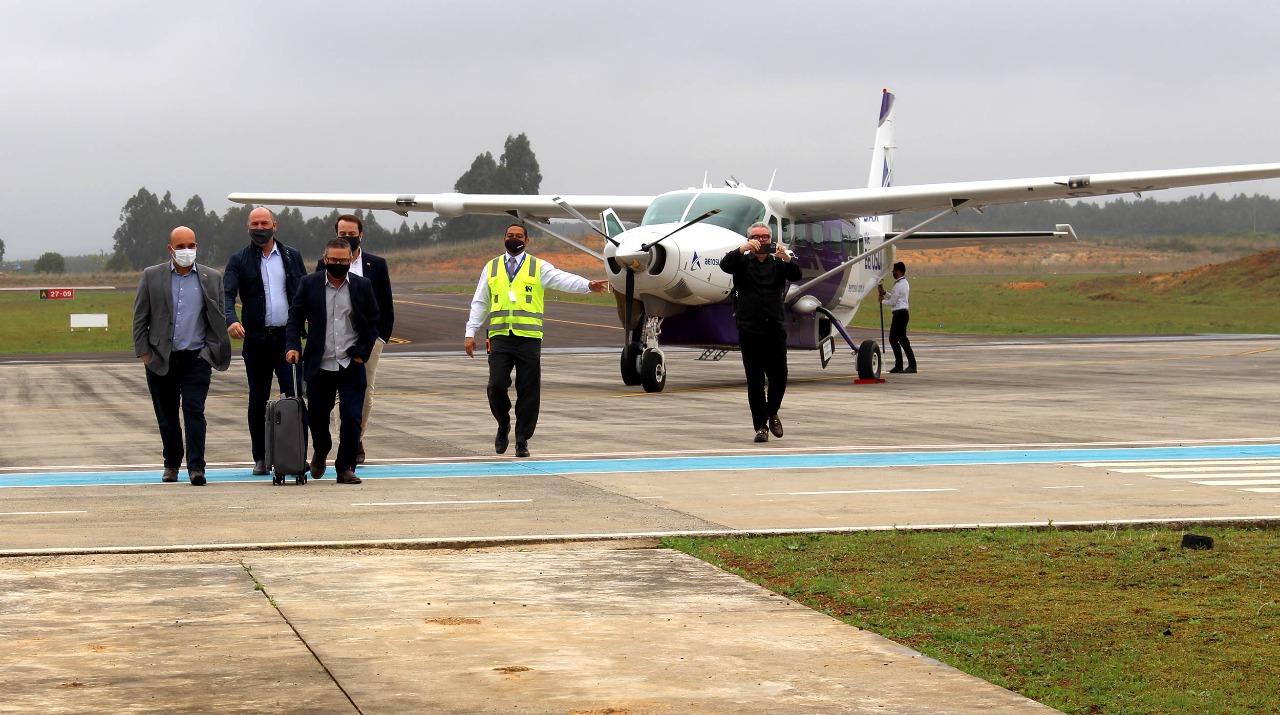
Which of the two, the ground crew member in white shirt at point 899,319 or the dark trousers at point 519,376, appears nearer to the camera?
the dark trousers at point 519,376

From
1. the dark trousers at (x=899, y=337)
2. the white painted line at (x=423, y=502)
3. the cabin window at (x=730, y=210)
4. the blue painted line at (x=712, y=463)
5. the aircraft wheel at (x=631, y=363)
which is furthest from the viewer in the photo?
the dark trousers at (x=899, y=337)

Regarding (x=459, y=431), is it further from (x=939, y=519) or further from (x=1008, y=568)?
(x=1008, y=568)

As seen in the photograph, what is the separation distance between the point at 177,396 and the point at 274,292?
1.06m

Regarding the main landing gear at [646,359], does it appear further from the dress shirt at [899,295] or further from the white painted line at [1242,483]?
the white painted line at [1242,483]

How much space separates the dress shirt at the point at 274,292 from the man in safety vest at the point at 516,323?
1.60m

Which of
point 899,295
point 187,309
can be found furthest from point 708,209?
point 187,309

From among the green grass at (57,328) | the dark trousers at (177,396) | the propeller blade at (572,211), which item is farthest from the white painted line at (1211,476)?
the green grass at (57,328)

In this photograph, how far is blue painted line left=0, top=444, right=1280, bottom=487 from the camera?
1116 centimetres

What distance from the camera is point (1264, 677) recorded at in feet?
16.7

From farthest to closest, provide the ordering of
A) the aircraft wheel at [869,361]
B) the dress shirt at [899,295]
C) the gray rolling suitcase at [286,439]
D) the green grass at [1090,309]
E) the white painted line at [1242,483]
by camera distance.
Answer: the green grass at [1090,309] < the dress shirt at [899,295] < the aircraft wheel at [869,361] < the gray rolling suitcase at [286,439] < the white painted line at [1242,483]

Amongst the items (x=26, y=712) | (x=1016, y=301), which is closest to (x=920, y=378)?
(x=26, y=712)

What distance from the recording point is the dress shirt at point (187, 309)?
10750 mm

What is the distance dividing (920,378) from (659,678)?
1887cm

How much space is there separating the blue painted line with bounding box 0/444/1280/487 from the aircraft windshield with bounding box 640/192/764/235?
870 cm
